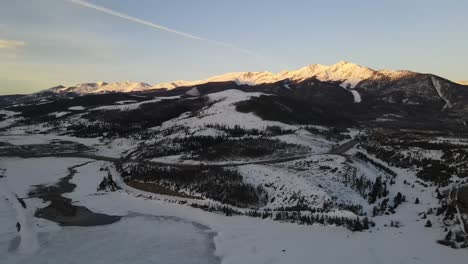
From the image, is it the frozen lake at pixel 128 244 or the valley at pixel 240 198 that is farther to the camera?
the valley at pixel 240 198

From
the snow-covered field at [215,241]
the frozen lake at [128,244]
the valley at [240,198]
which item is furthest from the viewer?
the valley at [240,198]

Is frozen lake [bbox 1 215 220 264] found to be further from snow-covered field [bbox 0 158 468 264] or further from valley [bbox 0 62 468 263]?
valley [bbox 0 62 468 263]

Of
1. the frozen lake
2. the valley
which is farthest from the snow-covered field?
the valley

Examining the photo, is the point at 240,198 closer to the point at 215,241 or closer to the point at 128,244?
the point at 215,241

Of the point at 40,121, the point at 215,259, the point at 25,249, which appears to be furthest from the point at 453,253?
the point at 40,121

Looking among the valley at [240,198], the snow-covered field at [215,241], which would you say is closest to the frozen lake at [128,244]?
the snow-covered field at [215,241]

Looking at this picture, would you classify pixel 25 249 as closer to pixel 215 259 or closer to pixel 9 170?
pixel 215 259

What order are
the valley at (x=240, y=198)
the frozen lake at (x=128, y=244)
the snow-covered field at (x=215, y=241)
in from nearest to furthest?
the snow-covered field at (x=215, y=241) < the frozen lake at (x=128, y=244) < the valley at (x=240, y=198)

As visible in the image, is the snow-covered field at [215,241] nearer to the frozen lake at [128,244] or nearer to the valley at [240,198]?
the frozen lake at [128,244]
